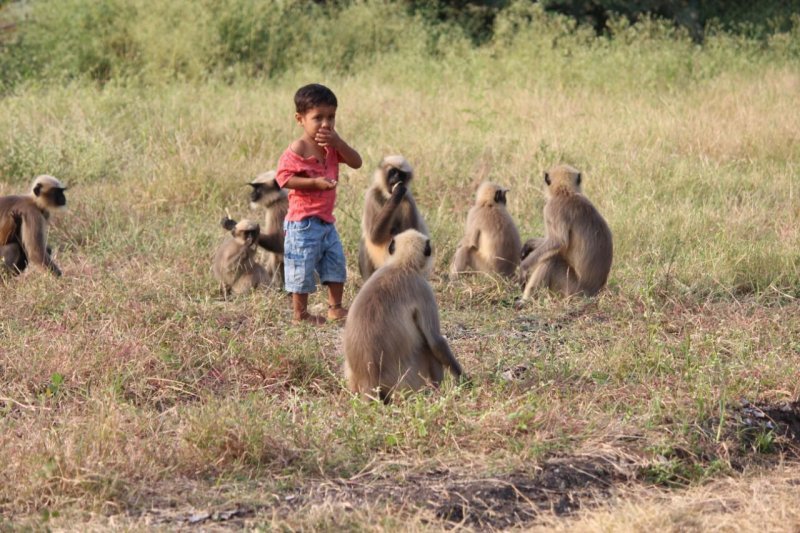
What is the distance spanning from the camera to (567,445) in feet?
15.8

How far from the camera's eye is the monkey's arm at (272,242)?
8.07m

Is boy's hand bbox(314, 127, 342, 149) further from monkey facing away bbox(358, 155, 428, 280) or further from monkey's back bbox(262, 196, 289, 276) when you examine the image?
monkey's back bbox(262, 196, 289, 276)

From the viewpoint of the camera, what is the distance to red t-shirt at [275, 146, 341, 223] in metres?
6.89

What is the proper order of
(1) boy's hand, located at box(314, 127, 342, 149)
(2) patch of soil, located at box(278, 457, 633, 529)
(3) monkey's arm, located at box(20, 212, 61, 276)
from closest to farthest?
1. (2) patch of soil, located at box(278, 457, 633, 529)
2. (1) boy's hand, located at box(314, 127, 342, 149)
3. (3) monkey's arm, located at box(20, 212, 61, 276)

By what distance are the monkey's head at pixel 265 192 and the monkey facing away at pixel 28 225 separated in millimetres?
1340

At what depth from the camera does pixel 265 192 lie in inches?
320

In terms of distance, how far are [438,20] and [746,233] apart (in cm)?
1110

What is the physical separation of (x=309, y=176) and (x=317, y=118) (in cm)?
34

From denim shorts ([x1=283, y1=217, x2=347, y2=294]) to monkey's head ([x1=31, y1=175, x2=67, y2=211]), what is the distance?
194 centimetres

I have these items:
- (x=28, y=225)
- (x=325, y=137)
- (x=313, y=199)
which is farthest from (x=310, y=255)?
(x=28, y=225)

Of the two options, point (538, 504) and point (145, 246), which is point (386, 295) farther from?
point (145, 246)

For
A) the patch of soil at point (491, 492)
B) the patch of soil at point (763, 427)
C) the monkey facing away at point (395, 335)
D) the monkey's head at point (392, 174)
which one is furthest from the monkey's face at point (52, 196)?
the patch of soil at point (763, 427)

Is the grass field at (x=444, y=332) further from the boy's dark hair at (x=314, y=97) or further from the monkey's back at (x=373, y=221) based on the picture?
the boy's dark hair at (x=314, y=97)

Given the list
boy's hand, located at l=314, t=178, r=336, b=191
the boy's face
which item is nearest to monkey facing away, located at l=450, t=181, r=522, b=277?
boy's hand, located at l=314, t=178, r=336, b=191
